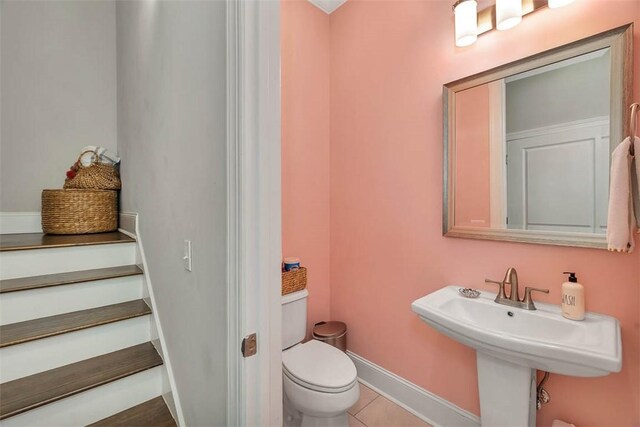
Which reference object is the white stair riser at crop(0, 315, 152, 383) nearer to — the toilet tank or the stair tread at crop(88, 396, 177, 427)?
the stair tread at crop(88, 396, 177, 427)

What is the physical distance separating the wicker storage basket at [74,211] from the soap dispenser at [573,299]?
266cm

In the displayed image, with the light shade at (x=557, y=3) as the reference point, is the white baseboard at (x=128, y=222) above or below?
below

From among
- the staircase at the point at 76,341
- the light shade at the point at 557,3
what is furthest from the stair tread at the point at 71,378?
the light shade at the point at 557,3

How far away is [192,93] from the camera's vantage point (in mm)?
993

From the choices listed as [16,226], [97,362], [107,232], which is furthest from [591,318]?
[16,226]

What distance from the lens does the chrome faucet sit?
1.28 metres

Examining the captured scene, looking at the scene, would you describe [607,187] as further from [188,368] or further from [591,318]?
[188,368]

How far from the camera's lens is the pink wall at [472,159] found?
1.48 m

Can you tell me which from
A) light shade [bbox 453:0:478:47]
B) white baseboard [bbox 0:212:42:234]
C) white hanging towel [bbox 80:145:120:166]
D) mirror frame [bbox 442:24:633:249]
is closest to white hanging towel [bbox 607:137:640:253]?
mirror frame [bbox 442:24:633:249]

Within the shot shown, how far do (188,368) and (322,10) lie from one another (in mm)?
2442

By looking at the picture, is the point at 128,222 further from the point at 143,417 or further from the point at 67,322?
the point at 143,417

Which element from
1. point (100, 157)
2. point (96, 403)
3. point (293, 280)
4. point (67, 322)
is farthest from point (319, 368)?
point (100, 157)

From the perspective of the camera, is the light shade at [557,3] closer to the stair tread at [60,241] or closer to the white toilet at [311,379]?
the white toilet at [311,379]

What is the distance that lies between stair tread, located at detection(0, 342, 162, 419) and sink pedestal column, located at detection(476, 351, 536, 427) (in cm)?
147
